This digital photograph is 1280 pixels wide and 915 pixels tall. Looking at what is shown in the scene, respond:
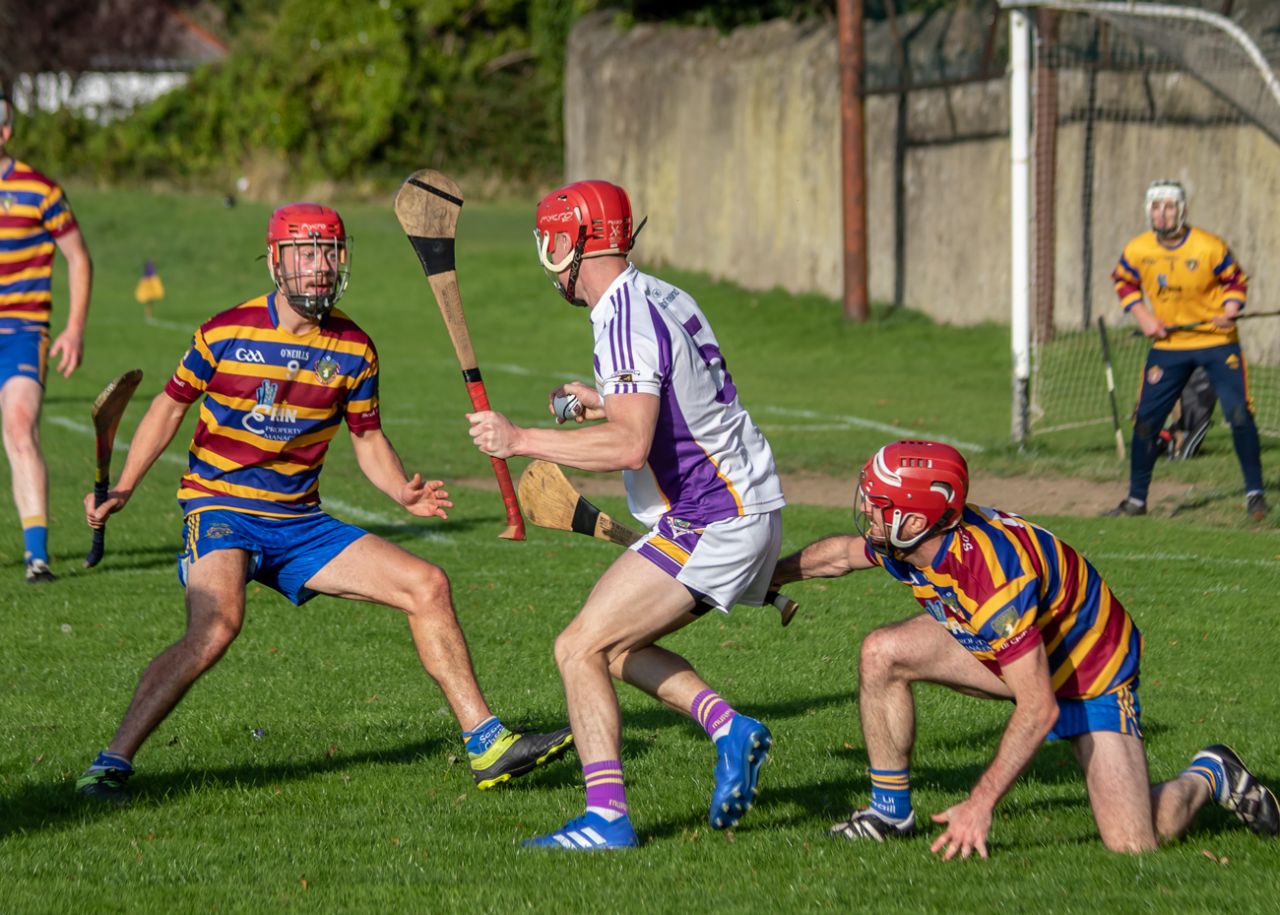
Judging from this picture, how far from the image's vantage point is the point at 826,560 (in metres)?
→ 5.88

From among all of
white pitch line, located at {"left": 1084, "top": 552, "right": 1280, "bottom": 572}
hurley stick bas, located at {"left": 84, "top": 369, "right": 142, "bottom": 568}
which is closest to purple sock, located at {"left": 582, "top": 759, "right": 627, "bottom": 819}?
hurley stick bas, located at {"left": 84, "top": 369, "right": 142, "bottom": 568}

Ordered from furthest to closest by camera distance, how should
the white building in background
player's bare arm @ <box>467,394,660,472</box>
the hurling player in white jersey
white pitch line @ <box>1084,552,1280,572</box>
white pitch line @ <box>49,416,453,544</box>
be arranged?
the white building in background, white pitch line @ <box>49,416,453,544</box>, white pitch line @ <box>1084,552,1280,572</box>, the hurling player in white jersey, player's bare arm @ <box>467,394,660,472</box>

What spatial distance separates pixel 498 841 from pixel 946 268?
18.3 metres

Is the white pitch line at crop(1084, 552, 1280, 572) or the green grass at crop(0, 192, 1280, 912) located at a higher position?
the green grass at crop(0, 192, 1280, 912)

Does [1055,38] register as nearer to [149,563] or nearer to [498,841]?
[149,563]

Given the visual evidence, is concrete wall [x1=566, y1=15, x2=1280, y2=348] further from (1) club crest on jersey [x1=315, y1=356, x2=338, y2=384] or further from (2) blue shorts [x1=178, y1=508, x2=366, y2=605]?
(2) blue shorts [x1=178, y1=508, x2=366, y2=605]

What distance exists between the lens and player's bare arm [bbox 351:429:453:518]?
668 cm

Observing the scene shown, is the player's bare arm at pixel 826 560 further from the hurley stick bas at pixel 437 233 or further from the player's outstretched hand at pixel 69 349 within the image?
the player's outstretched hand at pixel 69 349

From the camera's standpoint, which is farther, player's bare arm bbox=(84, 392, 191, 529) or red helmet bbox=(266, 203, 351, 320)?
player's bare arm bbox=(84, 392, 191, 529)

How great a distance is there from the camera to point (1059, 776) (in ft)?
21.7

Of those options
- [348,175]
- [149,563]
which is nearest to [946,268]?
[149,563]

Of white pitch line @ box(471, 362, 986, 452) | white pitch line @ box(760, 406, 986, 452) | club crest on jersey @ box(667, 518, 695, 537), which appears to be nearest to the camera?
club crest on jersey @ box(667, 518, 695, 537)

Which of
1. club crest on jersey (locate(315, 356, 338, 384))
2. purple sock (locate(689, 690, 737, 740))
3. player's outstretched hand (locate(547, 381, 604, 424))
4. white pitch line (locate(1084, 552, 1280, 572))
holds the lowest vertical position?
white pitch line (locate(1084, 552, 1280, 572))

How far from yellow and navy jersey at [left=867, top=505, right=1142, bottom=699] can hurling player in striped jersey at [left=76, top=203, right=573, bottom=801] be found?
1.51 m
